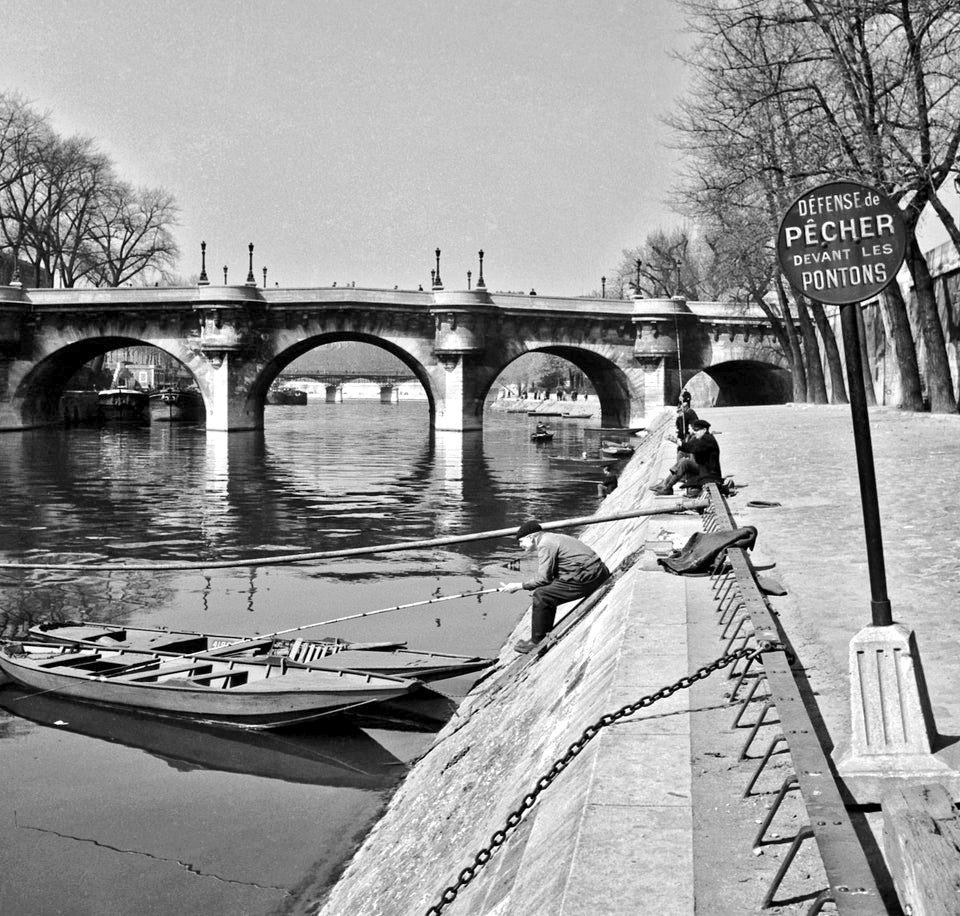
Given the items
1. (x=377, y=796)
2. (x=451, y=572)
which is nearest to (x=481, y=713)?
(x=377, y=796)

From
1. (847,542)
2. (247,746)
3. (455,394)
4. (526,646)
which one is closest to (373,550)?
(526,646)

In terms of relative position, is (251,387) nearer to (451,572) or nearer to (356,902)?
(451,572)

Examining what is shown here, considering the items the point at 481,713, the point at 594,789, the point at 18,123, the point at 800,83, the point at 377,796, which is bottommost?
the point at 377,796

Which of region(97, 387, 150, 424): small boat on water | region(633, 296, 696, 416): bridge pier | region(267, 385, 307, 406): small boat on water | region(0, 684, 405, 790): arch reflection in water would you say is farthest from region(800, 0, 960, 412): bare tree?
region(267, 385, 307, 406): small boat on water

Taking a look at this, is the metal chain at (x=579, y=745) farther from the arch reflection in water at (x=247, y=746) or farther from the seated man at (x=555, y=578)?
the seated man at (x=555, y=578)

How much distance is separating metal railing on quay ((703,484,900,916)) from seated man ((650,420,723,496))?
7952mm

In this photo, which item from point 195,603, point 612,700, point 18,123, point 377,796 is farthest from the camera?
point 18,123

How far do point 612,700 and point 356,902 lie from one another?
2.11 meters

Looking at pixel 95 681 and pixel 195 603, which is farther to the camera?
pixel 195 603

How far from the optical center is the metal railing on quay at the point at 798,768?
3.59 meters

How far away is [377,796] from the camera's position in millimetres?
9805

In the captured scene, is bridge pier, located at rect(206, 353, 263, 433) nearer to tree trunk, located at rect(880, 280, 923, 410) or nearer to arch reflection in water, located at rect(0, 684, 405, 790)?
tree trunk, located at rect(880, 280, 923, 410)

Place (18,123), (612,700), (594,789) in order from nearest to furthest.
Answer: (594,789)
(612,700)
(18,123)

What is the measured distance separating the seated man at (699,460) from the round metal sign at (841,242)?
34.9 ft
